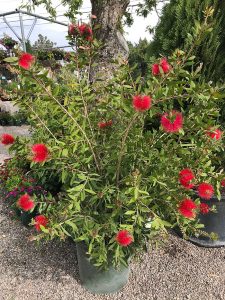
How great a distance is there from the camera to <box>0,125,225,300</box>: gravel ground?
2.09 meters

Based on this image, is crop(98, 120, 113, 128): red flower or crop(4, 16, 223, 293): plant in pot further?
crop(98, 120, 113, 128): red flower

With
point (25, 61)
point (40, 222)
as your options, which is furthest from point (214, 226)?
point (25, 61)

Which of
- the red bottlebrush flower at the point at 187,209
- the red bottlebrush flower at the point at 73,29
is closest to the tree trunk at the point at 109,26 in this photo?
the red bottlebrush flower at the point at 73,29

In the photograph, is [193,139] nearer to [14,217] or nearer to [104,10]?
[104,10]

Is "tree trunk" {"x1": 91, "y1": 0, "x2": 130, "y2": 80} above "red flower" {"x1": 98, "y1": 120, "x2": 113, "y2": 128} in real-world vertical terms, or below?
above

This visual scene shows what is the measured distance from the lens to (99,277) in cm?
204

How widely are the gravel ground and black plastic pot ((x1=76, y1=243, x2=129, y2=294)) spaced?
0.05 m

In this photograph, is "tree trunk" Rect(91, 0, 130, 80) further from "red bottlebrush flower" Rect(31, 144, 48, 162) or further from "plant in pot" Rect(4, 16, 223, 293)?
"red bottlebrush flower" Rect(31, 144, 48, 162)

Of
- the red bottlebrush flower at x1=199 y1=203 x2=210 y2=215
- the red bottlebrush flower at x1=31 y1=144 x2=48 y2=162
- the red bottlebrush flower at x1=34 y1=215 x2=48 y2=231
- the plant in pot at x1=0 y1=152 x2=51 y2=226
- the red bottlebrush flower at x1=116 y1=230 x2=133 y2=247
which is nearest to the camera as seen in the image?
the red bottlebrush flower at x1=31 y1=144 x2=48 y2=162

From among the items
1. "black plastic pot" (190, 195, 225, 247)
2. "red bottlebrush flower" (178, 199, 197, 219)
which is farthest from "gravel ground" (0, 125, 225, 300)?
"red bottlebrush flower" (178, 199, 197, 219)

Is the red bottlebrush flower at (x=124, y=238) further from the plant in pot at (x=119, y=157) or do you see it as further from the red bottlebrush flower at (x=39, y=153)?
the red bottlebrush flower at (x=39, y=153)

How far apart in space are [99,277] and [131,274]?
1.08 feet

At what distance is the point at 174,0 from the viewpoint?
7.99 ft

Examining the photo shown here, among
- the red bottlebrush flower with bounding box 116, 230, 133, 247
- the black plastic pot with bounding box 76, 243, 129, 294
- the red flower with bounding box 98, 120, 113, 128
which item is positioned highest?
the red flower with bounding box 98, 120, 113, 128
